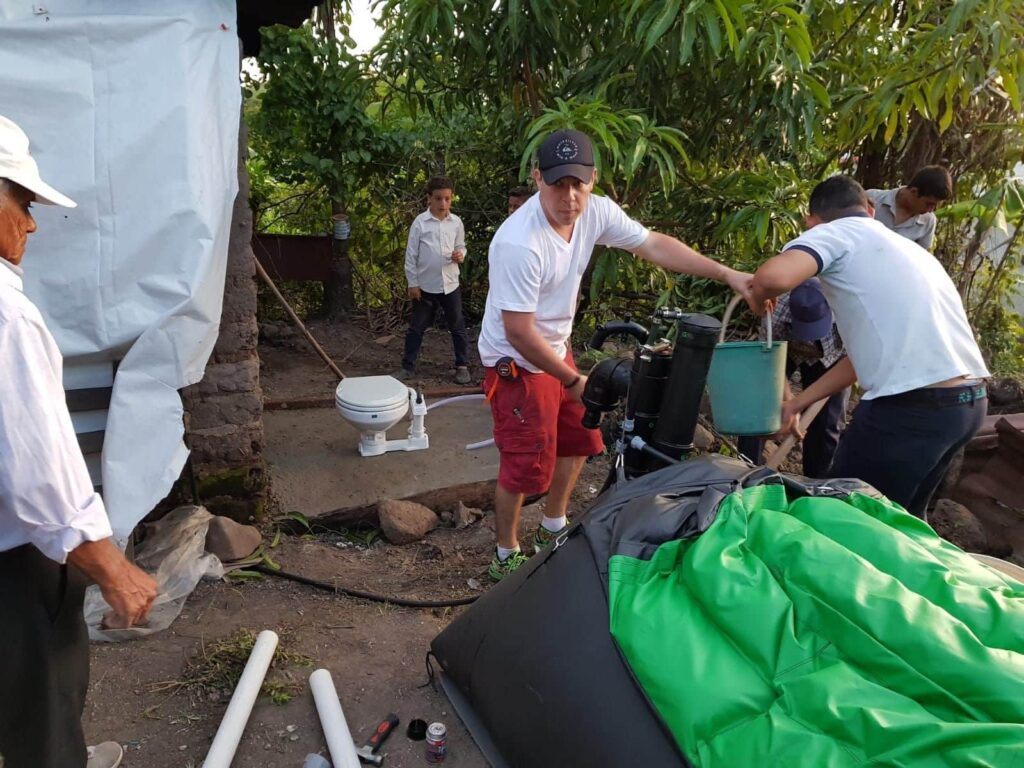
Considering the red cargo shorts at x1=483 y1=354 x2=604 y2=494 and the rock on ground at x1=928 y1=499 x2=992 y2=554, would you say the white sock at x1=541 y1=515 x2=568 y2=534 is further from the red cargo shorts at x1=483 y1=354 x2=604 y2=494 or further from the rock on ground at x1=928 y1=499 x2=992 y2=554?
the rock on ground at x1=928 y1=499 x2=992 y2=554

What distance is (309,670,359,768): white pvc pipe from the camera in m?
2.11

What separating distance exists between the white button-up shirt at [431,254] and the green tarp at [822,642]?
457 cm

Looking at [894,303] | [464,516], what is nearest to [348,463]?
[464,516]

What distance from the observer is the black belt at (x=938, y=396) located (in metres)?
2.49

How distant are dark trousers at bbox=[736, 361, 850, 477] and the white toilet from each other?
1.82 m

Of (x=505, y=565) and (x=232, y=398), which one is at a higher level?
(x=232, y=398)

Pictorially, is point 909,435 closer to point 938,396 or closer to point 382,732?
point 938,396

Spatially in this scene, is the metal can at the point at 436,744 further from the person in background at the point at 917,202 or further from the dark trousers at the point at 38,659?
the person in background at the point at 917,202

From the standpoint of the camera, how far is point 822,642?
4.75 feet

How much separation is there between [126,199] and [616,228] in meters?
1.83

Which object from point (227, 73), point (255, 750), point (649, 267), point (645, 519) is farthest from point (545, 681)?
point (649, 267)

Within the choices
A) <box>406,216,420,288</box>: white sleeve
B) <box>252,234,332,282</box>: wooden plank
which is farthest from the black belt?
<box>252,234,332,282</box>: wooden plank

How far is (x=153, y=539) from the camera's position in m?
3.00

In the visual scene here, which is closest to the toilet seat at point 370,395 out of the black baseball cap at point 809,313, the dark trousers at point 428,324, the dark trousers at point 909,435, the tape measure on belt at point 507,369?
the tape measure on belt at point 507,369
